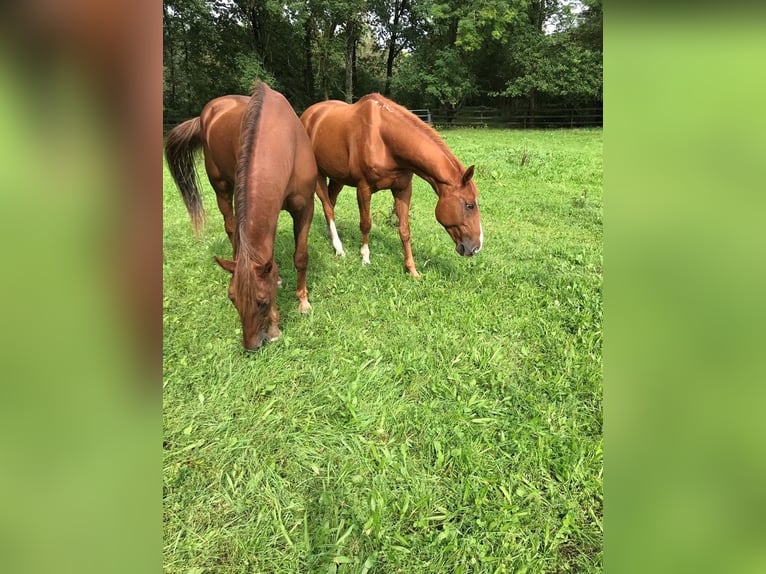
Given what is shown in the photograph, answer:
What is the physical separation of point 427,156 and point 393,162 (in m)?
0.48

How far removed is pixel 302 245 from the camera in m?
4.20

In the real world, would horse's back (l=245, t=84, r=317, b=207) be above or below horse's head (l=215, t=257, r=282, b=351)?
above

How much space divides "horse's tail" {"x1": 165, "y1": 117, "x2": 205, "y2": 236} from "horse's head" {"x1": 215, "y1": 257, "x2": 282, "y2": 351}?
8.12 feet

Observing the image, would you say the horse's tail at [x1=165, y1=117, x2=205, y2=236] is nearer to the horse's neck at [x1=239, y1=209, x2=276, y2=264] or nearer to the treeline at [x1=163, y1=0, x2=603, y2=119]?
the horse's neck at [x1=239, y1=209, x2=276, y2=264]

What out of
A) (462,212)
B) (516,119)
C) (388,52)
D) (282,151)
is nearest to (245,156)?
(282,151)

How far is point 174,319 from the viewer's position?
158 inches

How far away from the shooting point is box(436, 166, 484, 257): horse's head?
4.53 m

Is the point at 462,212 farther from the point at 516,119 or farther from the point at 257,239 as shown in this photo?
the point at 516,119

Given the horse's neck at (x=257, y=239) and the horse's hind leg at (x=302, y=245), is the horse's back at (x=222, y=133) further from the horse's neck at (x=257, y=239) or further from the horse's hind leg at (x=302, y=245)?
the horse's neck at (x=257, y=239)

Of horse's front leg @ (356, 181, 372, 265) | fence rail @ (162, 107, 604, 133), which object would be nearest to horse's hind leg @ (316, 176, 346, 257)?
horse's front leg @ (356, 181, 372, 265)
